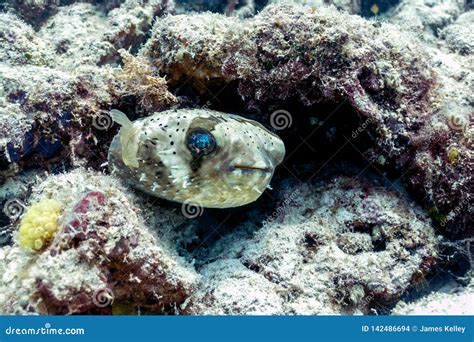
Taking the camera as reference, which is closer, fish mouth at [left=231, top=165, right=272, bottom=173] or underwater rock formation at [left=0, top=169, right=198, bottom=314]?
underwater rock formation at [left=0, top=169, right=198, bottom=314]

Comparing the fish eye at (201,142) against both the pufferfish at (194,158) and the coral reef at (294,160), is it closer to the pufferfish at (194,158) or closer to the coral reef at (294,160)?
the pufferfish at (194,158)

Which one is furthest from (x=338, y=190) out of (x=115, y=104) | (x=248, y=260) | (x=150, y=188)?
(x=115, y=104)

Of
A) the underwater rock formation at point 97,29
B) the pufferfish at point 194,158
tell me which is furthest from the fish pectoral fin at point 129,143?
the underwater rock formation at point 97,29

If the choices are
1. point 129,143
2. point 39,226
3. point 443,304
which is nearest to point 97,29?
point 129,143

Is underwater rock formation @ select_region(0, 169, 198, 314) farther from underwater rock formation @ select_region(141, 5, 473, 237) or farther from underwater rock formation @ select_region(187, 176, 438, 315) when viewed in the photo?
underwater rock formation @ select_region(141, 5, 473, 237)

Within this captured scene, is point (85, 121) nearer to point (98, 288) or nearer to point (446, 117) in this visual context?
point (98, 288)

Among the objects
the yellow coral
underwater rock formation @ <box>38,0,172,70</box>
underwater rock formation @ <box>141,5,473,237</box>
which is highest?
underwater rock formation @ <box>141,5,473,237</box>

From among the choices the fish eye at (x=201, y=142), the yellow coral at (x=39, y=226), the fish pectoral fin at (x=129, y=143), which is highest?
the fish eye at (x=201, y=142)

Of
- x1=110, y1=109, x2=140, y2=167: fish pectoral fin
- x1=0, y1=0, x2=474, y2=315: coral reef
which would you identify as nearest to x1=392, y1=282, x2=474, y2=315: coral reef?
x1=0, y1=0, x2=474, y2=315: coral reef
